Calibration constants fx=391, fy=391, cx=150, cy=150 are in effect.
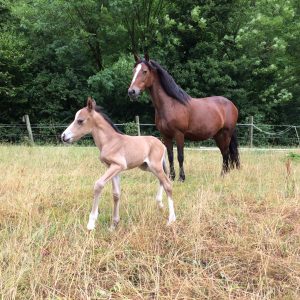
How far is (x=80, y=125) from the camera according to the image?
458 cm

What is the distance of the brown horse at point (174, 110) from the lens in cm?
723

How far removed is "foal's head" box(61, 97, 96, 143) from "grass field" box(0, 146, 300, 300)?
94 cm

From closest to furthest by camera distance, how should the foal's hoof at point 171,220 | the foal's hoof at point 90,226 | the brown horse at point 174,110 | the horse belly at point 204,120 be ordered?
the foal's hoof at point 90,226
the foal's hoof at point 171,220
the brown horse at point 174,110
the horse belly at point 204,120

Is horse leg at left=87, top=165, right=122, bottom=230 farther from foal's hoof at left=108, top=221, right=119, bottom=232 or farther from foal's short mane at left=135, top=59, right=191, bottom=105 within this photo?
foal's short mane at left=135, top=59, right=191, bottom=105

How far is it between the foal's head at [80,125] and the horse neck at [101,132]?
0.07 m

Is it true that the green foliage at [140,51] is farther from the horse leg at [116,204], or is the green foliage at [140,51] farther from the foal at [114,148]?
the horse leg at [116,204]

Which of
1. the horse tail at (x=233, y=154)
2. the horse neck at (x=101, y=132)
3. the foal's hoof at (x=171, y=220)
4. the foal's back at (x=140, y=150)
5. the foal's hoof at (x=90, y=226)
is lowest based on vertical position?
the horse tail at (x=233, y=154)

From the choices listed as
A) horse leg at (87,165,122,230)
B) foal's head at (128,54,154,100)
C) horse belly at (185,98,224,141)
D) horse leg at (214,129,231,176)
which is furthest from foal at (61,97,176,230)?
horse leg at (214,129,231,176)

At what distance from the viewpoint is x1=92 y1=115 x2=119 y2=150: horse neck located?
15.3 feet

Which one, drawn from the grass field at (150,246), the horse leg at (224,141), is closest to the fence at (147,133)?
the horse leg at (224,141)

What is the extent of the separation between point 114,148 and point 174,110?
320cm

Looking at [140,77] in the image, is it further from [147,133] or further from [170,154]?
[147,133]

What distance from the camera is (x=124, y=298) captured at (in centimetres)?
292

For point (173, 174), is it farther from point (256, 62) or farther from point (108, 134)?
point (256, 62)
